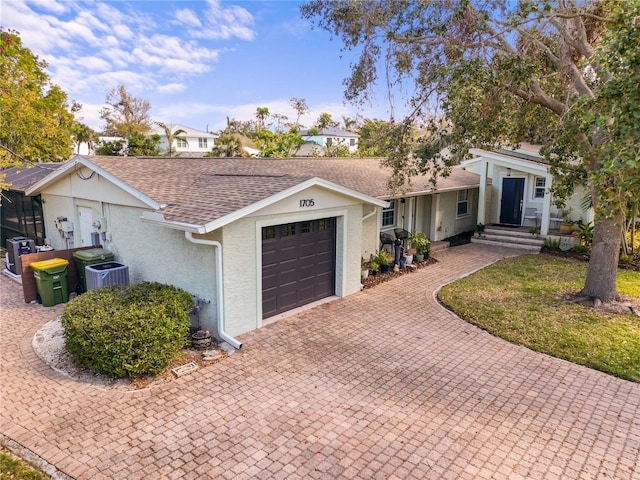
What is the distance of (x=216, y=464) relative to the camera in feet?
16.3

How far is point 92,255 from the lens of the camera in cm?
1036

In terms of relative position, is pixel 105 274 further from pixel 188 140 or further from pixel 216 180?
pixel 188 140

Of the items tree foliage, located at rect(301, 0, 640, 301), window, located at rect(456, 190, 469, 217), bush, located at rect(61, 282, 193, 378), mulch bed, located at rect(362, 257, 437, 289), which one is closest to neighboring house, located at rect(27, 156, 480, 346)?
mulch bed, located at rect(362, 257, 437, 289)

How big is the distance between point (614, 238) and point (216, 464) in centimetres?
1063

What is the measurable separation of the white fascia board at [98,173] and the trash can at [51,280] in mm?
2434

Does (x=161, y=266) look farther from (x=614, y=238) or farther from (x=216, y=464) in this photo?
(x=614, y=238)

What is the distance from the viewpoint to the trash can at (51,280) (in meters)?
10.0

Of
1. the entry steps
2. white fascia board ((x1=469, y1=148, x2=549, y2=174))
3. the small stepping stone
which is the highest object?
white fascia board ((x1=469, y1=148, x2=549, y2=174))

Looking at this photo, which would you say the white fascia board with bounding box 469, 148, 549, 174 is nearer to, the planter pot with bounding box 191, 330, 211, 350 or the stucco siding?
the planter pot with bounding box 191, 330, 211, 350

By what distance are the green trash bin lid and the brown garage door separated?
434 centimetres

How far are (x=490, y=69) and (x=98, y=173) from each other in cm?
962

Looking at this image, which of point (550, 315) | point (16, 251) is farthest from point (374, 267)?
point (16, 251)

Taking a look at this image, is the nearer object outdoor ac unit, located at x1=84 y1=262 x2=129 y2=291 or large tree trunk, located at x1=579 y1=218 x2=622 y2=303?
outdoor ac unit, located at x1=84 y1=262 x2=129 y2=291

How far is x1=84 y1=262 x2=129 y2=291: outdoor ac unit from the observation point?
31.5ft
